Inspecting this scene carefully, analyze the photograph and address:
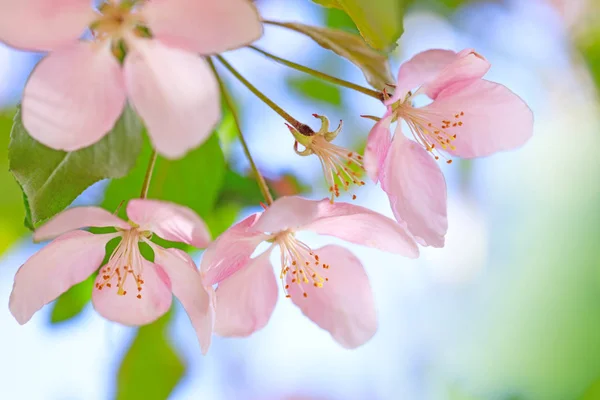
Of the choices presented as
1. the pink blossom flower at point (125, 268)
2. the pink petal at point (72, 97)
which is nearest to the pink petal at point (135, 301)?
the pink blossom flower at point (125, 268)

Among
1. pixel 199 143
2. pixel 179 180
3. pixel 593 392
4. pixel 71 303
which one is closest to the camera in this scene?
pixel 199 143

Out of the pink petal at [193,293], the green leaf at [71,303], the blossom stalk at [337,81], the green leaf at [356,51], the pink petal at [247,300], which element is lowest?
the green leaf at [71,303]

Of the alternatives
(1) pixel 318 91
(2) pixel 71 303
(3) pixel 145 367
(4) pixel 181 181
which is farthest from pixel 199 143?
(1) pixel 318 91

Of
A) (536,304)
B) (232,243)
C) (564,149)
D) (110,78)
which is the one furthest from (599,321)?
(110,78)

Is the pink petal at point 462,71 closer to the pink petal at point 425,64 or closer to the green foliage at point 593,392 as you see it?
the pink petal at point 425,64

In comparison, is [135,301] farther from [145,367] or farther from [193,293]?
[145,367]

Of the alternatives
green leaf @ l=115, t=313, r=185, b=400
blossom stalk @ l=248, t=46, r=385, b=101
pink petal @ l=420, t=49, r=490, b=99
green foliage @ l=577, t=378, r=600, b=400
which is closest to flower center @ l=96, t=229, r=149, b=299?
blossom stalk @ l=248, t=46, r=385, b=101

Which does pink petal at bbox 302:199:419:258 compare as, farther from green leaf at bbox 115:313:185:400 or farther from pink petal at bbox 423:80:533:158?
green leaf at bbox 115:313:185:400

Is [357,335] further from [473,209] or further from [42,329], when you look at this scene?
[473,209]
